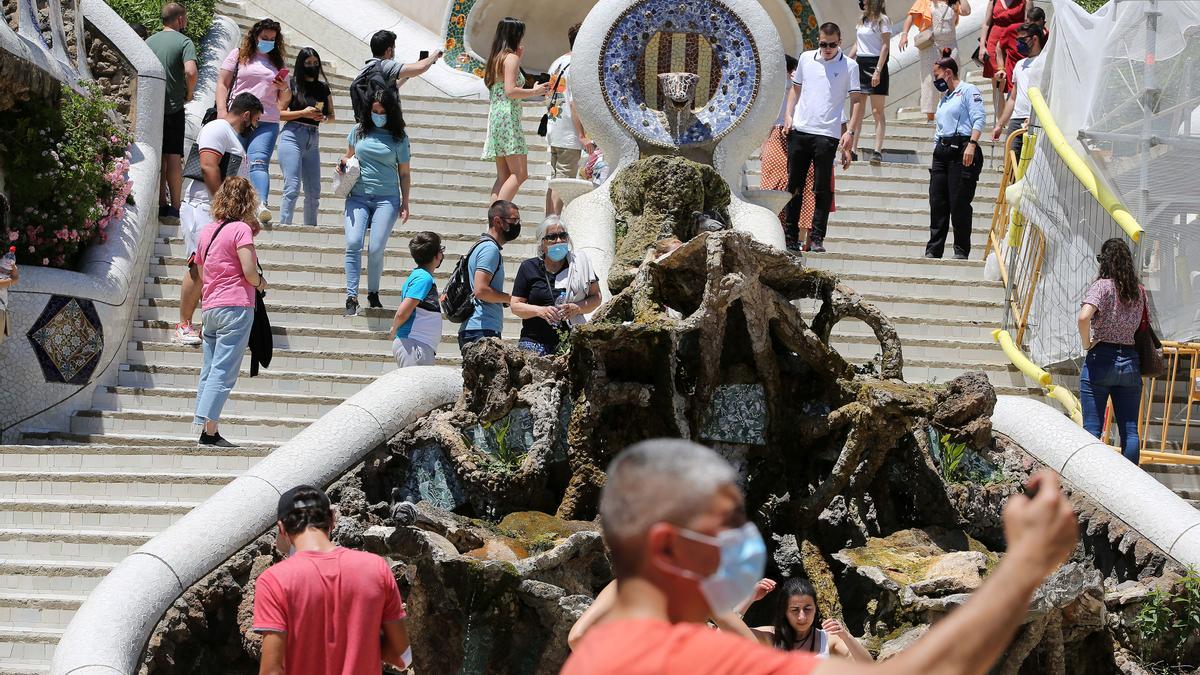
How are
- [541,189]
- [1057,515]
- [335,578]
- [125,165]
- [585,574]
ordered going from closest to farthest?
[1057,515] → [335,578] → [585,574] → [125,165] → [541,189]

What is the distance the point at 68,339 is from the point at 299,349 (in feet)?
4.64

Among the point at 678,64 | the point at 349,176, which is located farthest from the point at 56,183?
the point at 678,64

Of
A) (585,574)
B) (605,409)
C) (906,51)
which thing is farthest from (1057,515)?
(906,51)

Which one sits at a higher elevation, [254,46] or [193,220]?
[254,46]

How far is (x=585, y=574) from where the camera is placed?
805 cm

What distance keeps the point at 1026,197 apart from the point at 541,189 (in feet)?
12.8

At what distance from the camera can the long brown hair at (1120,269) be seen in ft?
33.9

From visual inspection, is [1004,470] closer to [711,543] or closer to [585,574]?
[585,574]

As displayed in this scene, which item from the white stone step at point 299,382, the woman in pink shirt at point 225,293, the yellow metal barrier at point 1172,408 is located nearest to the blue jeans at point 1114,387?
the yellow metal barrier at point 1172,408

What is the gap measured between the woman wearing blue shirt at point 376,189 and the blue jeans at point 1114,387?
4.53 metres

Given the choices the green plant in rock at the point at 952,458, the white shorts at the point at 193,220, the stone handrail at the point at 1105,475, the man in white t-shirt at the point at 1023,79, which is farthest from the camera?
the man in white t-shirt at the point at 1023,79

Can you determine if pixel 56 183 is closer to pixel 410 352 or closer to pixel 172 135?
pixel 172 135

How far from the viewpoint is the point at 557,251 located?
9.84m

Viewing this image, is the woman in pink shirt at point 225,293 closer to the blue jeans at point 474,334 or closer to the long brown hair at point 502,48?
the blue jeans at point 474,334
